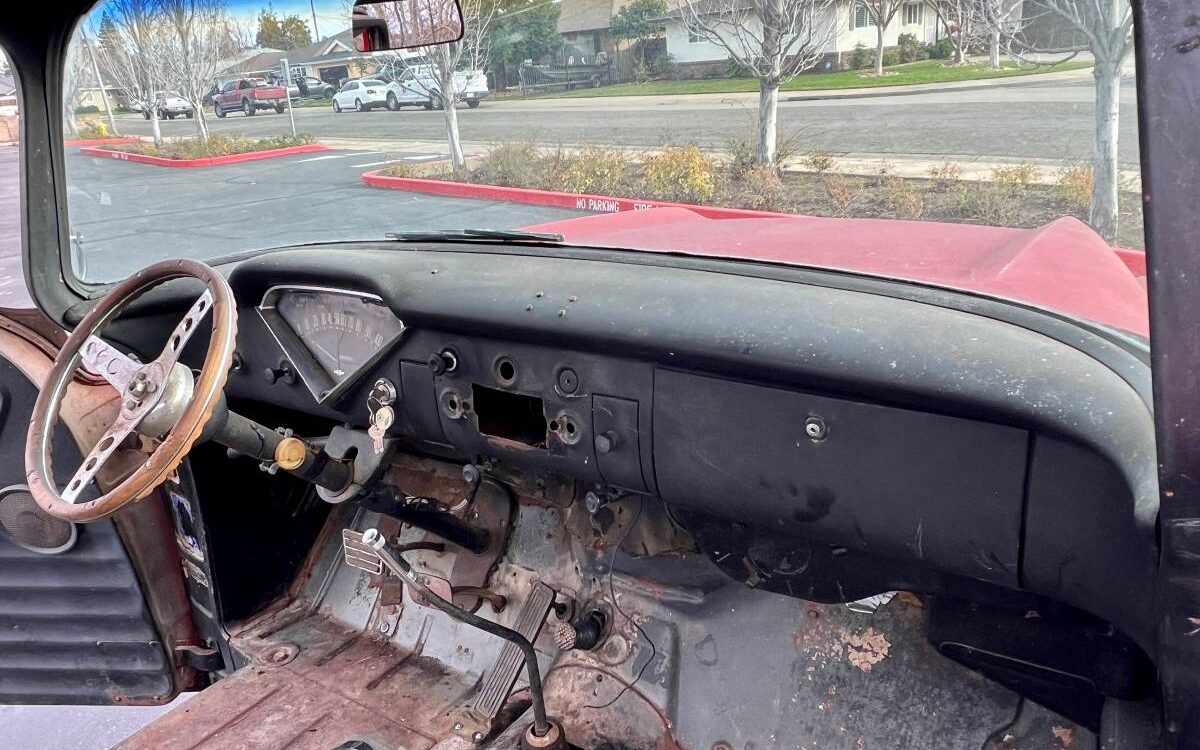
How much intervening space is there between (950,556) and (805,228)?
678 millimetres

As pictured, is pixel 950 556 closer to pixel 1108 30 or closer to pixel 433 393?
pixel 1108 30

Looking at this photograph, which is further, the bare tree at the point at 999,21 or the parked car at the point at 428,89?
the parked car at the point at 428,89

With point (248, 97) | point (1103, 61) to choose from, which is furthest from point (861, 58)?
point (248, 97)

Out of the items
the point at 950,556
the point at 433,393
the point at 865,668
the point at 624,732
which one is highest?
the point at 433,393

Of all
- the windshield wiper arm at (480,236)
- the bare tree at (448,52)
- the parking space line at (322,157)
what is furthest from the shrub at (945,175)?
the parking space line at (322,157)

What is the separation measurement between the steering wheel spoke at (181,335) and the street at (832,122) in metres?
0.66

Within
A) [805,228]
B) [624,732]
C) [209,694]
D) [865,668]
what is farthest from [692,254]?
[209,694]

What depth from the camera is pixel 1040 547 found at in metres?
1.31

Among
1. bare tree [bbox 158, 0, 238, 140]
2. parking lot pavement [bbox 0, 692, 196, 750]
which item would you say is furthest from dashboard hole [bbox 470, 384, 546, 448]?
parking lot pavement [bbox 0, 692, 196, 750]

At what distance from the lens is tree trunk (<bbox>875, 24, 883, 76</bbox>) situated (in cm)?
134

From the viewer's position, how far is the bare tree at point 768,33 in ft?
4.71

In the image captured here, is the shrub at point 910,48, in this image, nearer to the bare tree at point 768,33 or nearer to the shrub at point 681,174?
the bare tree at point 768,33

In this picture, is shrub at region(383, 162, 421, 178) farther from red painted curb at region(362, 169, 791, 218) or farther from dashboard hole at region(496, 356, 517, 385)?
dashboard hole at region(496, 356, 517, 385)

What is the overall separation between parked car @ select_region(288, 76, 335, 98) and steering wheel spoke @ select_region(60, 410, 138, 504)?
97cm
